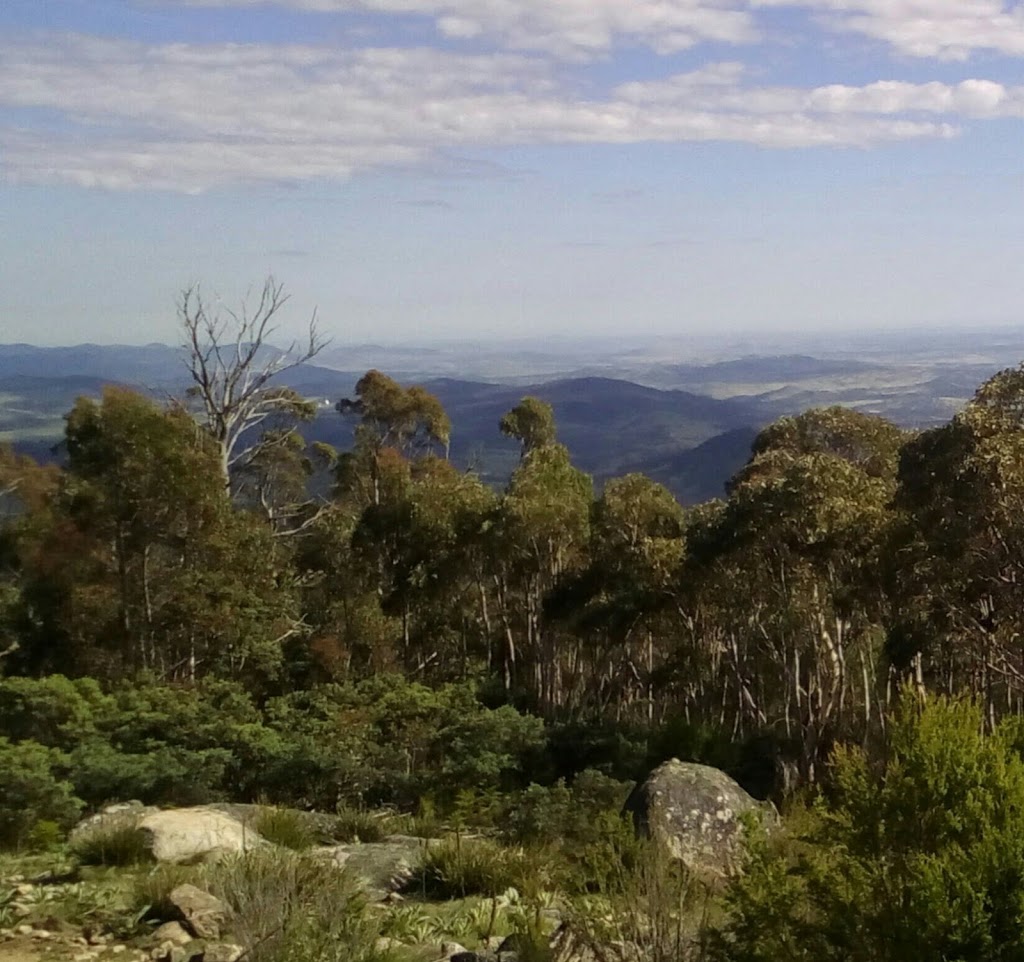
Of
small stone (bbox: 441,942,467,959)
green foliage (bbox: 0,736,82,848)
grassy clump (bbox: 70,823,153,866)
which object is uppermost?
small stone (bbox: 441,942,467,959)

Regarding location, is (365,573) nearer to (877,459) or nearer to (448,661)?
(448,661)

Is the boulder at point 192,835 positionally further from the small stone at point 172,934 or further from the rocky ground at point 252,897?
the small stone at point 172,934

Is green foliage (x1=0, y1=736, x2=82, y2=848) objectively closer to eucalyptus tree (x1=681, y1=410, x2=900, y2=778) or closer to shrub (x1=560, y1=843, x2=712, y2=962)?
shrub (x1=560, y1=843, x2=712, y2=962)

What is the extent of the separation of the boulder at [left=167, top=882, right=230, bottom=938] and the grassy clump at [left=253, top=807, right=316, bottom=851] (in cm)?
182

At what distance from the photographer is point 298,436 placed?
119 ft

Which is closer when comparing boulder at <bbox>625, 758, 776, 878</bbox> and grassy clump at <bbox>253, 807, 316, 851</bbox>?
grassy clump at <bbox>253, 807, 316, 851</bbox>

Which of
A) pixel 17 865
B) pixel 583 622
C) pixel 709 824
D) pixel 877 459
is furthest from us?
pixel 583 622

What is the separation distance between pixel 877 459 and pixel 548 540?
20.6 ft

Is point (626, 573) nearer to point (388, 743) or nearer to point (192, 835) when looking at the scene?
point (388, 743)

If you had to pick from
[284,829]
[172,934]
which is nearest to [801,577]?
[284,829]

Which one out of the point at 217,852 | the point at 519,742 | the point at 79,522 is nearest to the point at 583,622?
the point at 519,742

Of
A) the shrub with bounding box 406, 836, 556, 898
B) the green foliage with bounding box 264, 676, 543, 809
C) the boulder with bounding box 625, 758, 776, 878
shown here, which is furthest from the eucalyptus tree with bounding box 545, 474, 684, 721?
the shrub with bounding box 406, 836, 556, 898

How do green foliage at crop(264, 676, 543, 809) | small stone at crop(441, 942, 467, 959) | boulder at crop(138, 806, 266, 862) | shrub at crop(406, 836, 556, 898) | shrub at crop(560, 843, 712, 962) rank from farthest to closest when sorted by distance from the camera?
green foliage at crop(264, 676, 543, 809), boulder at crop(138, 806, 266, 862), shrub at crop(406, 836, 556, 898), small stone at crop(441, 942, 467, 959), shrub at crop(560, 843, 712, 962)

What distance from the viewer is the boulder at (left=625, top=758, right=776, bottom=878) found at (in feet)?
33.2
